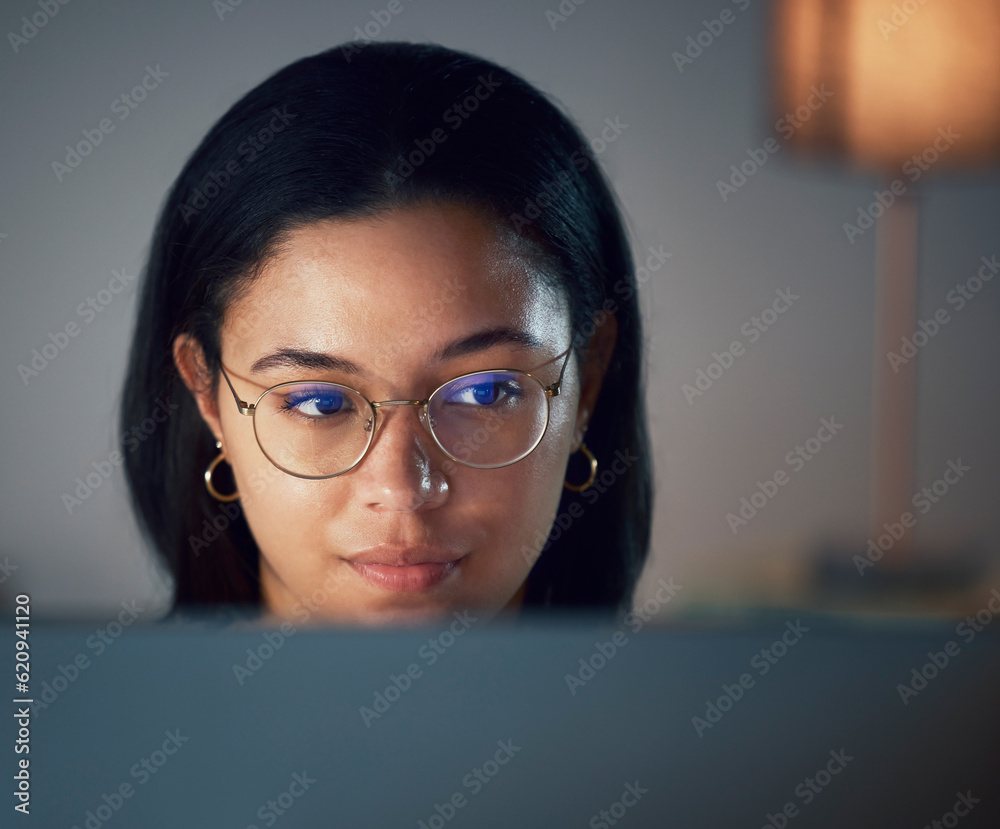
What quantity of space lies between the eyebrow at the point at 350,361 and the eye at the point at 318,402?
24 mm

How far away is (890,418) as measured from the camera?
6.56 ft

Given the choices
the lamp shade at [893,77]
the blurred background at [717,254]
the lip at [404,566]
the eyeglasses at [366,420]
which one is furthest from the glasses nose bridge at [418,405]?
the lamp shade at [893,77]

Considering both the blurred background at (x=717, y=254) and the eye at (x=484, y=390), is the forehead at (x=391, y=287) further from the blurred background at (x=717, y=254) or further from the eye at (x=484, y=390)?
the blurred background at (x=717, y=254)

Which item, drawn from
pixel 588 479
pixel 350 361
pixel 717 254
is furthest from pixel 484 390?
pixel 717 254

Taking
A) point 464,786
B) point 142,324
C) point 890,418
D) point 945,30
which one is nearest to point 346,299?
point 142,324

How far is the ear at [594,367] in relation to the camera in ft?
3.50

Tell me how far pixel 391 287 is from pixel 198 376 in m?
0.29

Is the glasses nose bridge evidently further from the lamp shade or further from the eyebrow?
the lamp shade

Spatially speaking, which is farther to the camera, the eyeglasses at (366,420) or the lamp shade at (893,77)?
the lamp shade at (893,77)

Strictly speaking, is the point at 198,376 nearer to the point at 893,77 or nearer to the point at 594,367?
the point at 594,367

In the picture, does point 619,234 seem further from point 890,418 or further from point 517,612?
point 890,418

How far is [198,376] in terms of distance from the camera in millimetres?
1048

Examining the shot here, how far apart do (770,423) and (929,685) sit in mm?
1653

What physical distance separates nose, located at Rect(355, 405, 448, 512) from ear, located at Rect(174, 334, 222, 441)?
0.22m
